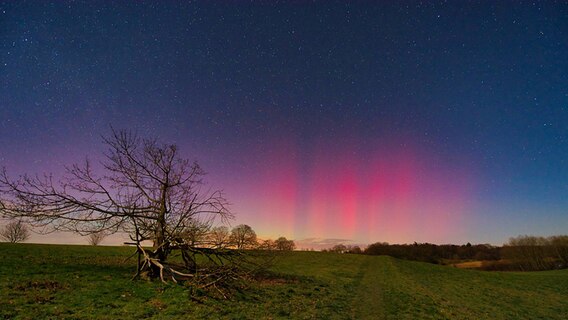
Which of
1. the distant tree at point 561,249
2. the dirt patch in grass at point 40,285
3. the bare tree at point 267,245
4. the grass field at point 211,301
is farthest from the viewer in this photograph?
the distant tree at point 561,249

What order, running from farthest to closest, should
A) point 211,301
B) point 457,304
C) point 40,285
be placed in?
1. point 457,304
2. point 211,301
3. point 40,285

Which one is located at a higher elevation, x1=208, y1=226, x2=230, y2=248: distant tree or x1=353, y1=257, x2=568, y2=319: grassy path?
x1=208, y1=226, x2=230, y2=248: distant tree

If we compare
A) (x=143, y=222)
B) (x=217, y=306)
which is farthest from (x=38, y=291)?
(x=217, y=306)

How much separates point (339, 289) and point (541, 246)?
112 metres

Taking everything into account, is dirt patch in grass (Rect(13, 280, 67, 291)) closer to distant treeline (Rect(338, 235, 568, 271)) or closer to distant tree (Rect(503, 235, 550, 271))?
distant treeline (Rect(338, 235, 568, 271))

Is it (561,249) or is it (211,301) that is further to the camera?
(561,249)

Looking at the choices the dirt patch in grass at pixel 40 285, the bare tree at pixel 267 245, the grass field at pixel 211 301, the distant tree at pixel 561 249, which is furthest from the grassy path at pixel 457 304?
the distant tree at pixel 561 249

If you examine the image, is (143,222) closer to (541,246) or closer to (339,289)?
(339,289)

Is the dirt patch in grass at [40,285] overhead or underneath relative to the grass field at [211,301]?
overhead

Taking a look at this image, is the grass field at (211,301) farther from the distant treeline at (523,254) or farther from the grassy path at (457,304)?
the distant treeline at (523,254)

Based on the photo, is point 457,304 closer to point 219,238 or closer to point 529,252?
point 219,238

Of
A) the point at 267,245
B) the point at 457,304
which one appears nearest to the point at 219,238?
the point at 267,245

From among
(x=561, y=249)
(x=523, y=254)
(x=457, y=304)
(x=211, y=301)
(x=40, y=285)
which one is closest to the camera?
(x=40, y=285)

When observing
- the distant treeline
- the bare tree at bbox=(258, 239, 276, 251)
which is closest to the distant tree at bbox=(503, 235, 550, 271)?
the distant treeline
